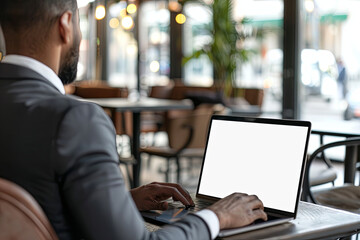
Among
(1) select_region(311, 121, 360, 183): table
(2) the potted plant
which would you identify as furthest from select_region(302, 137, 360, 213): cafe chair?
(2) the potted plant

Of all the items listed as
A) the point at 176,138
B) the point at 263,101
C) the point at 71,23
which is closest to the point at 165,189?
the point at 71,23

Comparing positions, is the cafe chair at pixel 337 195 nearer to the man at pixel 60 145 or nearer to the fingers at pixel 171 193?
the fingers at pixel 171 193

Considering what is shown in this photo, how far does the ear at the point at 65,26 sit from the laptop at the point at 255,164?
0.50 m

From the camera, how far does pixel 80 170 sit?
118 cm

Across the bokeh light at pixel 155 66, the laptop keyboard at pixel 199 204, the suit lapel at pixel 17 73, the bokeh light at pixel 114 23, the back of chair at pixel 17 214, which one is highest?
the bokeh light at pixel 114 23

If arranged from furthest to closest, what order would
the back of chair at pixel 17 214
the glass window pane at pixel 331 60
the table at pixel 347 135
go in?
1. the glass window pane at pixel 331 60
2. the table at pixel 347 135
3. the back of chair at pixel 17 214

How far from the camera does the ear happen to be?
52.2 inches

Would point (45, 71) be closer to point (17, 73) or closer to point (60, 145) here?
point (17, 73)

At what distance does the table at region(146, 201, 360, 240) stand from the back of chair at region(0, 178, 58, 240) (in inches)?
15.7

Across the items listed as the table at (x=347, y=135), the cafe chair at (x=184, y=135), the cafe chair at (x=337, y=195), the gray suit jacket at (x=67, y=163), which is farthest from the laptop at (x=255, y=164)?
the cafe chair at (x=184, y=135)

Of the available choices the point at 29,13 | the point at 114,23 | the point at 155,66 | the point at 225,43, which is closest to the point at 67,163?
A: the point at 29,13

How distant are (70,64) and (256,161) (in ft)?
1.85

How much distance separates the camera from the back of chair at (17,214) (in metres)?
1.16

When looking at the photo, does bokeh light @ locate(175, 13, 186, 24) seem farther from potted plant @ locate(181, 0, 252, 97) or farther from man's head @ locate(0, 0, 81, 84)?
man's head @ locate(0, 0, 81, 84)
